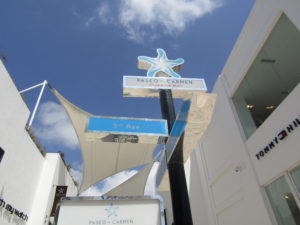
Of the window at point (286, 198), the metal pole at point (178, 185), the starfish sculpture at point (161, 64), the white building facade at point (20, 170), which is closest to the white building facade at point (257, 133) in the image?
the window at point (286, 198)

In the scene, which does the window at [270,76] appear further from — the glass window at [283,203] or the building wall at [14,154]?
the building wall at [14,154]

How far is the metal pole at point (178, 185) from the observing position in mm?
2174

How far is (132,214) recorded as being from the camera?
5.29 ft

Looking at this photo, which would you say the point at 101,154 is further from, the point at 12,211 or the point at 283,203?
the point at 283,203

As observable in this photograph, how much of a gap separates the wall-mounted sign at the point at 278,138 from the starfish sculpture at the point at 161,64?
2.51 m

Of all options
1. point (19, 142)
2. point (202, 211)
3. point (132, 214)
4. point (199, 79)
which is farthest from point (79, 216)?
point (202, 211)

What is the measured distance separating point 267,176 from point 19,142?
761cm

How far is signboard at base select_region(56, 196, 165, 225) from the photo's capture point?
5.13ft

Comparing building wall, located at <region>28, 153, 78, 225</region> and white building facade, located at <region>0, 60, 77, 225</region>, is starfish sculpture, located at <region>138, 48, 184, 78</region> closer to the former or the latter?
white building facade, located at <region>0, 60, 77, 225</region>

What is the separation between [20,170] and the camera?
24.4 feet

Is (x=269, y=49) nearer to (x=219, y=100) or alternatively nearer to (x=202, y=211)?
(x=219, y=100)

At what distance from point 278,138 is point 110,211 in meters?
4.42

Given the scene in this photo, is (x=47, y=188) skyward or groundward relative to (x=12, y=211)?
skyward

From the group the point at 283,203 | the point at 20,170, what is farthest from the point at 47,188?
the point at 283,203
